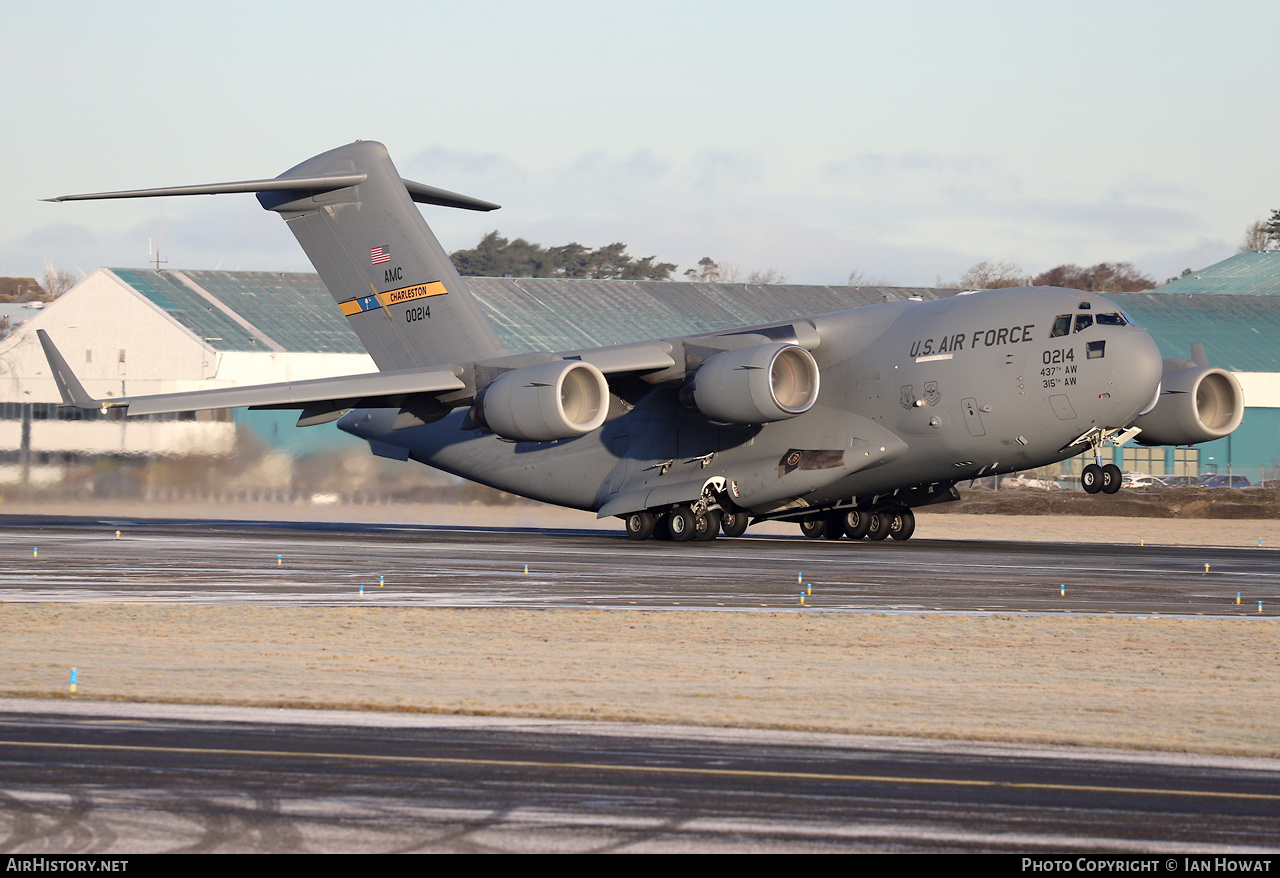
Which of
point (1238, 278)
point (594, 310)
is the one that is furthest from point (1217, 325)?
point (594, 310)

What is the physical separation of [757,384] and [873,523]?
549 centimetres

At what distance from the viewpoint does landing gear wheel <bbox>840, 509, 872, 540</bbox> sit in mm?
26875

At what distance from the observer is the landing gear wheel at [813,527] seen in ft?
90.2

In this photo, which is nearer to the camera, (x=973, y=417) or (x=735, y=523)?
(x=973, y=417)

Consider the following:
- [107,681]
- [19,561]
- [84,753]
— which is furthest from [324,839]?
[19,561]

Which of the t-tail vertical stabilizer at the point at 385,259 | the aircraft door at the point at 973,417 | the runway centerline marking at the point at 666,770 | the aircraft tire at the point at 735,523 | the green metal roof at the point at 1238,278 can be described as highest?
the green metal roof at the point at 1238,278

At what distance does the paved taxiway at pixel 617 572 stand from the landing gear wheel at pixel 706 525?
0.28m

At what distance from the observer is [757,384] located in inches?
894

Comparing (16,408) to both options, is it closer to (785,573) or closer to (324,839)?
(785,573)

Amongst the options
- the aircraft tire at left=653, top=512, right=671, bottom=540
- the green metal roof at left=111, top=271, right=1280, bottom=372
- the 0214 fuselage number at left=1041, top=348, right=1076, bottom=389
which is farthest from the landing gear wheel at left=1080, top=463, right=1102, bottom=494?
the green metal roof at left=111, top=271, right=1280, bottom=372

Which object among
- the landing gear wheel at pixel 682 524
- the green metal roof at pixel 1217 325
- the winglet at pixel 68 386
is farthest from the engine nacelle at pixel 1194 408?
the green metal roof at pixel 1217 325

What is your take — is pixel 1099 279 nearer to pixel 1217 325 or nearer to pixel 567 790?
pixel 1217 325

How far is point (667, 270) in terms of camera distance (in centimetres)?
11019

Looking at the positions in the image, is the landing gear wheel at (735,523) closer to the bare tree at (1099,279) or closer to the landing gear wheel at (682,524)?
the landing gear wheel at (682,524)
